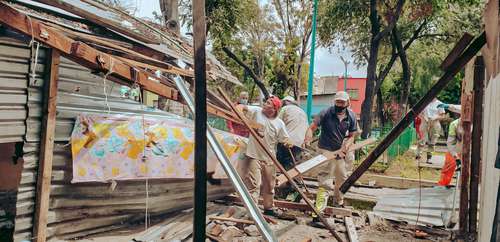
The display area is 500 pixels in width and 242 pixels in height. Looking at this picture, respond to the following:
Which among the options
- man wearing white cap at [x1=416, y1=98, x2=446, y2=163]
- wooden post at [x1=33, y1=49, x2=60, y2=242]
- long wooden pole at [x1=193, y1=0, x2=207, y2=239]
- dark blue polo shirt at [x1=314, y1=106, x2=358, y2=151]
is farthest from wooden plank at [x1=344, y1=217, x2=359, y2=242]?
man wearing white cap at [x1=416, y1=98, x2=446, y2=163]

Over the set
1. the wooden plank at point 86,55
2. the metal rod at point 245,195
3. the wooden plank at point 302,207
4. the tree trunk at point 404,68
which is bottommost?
the wooden plank at point 302,207

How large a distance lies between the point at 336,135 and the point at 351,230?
182 cm

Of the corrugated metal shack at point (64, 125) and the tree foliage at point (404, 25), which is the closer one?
the corrugated metal shack at point (64, 125)

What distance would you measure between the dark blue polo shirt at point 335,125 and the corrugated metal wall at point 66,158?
264cm

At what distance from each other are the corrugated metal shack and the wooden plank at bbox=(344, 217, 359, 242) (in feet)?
8.05

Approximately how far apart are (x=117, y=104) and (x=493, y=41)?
4.35 m

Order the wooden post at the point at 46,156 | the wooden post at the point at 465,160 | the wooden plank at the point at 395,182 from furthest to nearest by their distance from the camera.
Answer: the wooden plank at the point at 395,182 → the wooden post at the point at 465,160 → the wooden post at the point at 46,156

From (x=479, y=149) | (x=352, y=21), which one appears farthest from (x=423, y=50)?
(x=479, y=149)

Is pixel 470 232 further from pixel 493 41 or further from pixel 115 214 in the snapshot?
pixel 115 214

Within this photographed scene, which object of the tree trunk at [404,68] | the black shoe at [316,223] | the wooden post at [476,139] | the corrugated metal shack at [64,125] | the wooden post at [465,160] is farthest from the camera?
the tree trunk at [404,68]

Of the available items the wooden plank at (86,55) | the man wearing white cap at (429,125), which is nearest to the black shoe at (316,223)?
the wooden plank at (86,55)

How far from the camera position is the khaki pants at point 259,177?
6227mm

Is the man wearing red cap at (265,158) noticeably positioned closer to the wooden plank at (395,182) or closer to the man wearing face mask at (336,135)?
the man wearing face mask at (336,135)

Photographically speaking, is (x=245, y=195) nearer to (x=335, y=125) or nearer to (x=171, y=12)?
(x=335, y=125)
